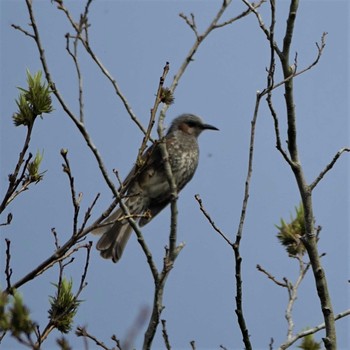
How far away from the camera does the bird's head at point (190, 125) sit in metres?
7.35

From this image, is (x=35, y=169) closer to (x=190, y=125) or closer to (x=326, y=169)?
(x=326, y=169)

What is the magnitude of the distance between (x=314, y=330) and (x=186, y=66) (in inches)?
69.0

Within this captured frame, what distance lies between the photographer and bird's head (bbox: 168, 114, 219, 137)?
24.1 feet

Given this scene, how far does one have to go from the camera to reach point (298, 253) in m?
4.02

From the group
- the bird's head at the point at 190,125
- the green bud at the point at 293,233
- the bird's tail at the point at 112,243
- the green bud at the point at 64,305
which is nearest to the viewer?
the green bud at the point at 64,305

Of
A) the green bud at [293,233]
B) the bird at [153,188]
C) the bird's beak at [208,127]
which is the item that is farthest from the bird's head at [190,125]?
the green bud at [293,233]

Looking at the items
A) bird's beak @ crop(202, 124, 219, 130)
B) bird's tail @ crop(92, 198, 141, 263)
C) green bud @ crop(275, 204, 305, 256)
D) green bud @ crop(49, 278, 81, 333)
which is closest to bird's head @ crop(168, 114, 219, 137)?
bird's beak @ crop(202, 124, 219, 130)

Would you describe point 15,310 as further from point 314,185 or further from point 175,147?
point 175,147

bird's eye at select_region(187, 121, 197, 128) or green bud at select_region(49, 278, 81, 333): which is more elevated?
bird's eye at select_region(187, 121, 197, 128)

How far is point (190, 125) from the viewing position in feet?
24.3

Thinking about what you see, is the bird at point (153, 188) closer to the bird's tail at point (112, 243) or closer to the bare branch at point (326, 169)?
the bird's tail at point (112, 243)

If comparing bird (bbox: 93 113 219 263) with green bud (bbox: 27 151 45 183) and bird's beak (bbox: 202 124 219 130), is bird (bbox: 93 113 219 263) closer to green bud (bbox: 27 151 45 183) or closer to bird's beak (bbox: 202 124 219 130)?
bird's beak (bbox: 202 124 219 130)

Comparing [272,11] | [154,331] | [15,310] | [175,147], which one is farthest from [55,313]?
[175,147]

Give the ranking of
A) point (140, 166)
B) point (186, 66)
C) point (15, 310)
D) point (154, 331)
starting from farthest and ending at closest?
point (186, 66) → point (140, 166) → point (154, 331) → point (15, 310)
